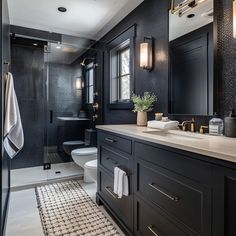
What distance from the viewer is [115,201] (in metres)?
1.87

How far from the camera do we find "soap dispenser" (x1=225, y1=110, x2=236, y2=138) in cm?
131

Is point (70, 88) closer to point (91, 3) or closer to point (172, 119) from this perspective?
point (91, 3)

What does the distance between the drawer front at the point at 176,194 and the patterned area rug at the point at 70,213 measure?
0.70 meters

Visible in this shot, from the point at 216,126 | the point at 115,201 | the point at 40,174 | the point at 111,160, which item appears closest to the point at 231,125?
the point at 216,126

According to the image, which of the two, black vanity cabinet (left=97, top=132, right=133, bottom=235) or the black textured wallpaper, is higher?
the black textured wallpaper

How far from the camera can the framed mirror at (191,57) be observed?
61.6 inches

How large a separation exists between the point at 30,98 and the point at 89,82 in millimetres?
1117

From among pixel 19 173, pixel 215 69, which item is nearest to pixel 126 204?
pixel 215 69

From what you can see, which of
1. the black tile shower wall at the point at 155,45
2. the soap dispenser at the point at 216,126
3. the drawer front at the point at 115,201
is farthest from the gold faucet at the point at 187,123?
the drawer front at the point at 115,201

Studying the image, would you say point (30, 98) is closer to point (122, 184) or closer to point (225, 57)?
point (122, 184)

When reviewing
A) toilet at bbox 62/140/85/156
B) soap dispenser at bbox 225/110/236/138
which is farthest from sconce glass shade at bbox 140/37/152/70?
toilet at bbox 62/140/85/156

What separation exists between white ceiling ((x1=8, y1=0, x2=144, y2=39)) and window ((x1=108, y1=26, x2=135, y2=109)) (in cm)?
29

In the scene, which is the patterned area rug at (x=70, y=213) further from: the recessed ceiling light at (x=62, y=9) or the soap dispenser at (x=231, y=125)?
the recessed ceiling light at (x=62, y=9)

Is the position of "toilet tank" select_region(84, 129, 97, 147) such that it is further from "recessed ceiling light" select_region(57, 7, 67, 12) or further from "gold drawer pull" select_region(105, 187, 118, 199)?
"recessed ceiling light" select_region(57, 7, 67, 12)
